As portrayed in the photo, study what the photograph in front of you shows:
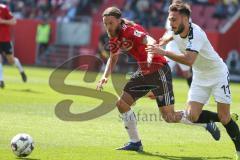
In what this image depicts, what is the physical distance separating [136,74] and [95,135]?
1.55 m

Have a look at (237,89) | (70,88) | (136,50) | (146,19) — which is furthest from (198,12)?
(136,50)

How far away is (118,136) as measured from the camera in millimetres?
12164

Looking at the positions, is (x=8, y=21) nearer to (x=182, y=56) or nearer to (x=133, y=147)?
(x=133, y=147)

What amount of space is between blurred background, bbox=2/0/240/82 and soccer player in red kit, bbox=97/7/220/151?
824 inches

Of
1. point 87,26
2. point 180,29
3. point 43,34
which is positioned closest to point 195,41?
point 180,29

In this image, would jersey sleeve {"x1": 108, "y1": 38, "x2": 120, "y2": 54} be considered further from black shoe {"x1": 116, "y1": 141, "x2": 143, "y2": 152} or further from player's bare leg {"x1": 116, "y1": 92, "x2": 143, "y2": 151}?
black shoe {"x1": 116, "y1": 141, "x2": 143, "y2": 152}

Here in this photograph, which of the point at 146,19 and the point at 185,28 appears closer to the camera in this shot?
the point at 185,28

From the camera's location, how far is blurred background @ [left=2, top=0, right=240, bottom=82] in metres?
33.1

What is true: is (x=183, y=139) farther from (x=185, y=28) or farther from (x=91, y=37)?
(x=91, y=37)

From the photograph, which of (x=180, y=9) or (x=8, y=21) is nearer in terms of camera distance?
(x=180, y=9)

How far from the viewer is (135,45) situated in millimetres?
10930

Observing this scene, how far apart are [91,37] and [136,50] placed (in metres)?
25.1

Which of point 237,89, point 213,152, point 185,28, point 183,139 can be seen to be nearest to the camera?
point 185,28

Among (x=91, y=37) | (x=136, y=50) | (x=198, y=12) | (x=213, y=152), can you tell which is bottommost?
(x=91, y=37)
